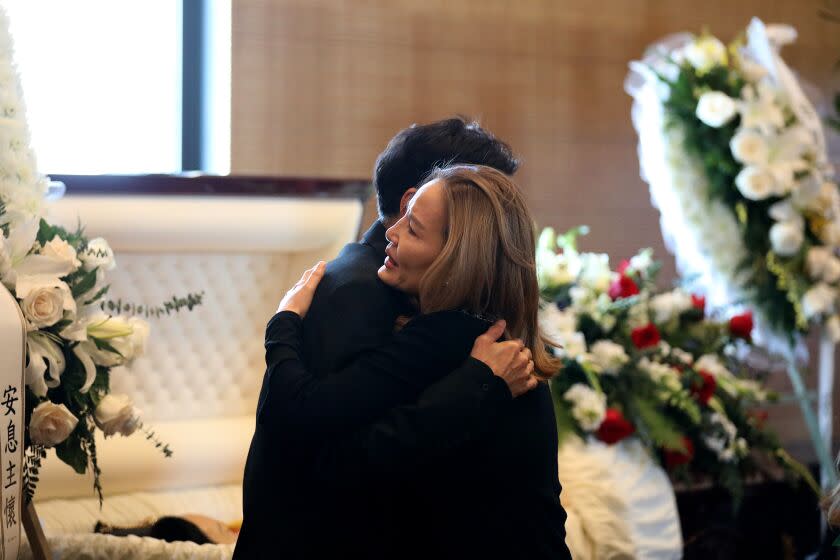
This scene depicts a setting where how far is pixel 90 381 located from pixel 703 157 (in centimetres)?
281

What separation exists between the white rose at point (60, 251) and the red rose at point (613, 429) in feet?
6.44

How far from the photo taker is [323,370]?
5.34 ft

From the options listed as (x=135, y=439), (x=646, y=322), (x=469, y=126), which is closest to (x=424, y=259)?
(x=469, y=126)

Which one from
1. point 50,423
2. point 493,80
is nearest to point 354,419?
point 50,423

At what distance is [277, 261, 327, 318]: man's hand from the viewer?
172 centimetres

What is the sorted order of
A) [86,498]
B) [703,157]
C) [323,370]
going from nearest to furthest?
[323,370]
[86,498]
[703,157]

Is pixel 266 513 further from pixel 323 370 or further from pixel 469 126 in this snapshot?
pixel 469 126

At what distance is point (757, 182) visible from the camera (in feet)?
13.1

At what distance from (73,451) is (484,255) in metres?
1.13

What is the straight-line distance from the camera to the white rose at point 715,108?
4004mm

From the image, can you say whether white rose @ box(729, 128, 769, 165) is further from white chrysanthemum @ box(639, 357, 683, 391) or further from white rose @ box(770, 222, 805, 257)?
white chrysanthemum @ box(639, 357, 683, 391)

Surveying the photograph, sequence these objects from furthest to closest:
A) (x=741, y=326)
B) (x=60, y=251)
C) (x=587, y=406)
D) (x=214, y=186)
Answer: (x=741, y=326) → (x=587, y=406) → (x=214, y=186) → (x=60, y=251)

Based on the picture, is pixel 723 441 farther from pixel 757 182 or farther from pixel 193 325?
pixel 193 325

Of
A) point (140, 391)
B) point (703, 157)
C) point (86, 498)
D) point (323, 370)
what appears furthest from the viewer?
point (703, 157)
